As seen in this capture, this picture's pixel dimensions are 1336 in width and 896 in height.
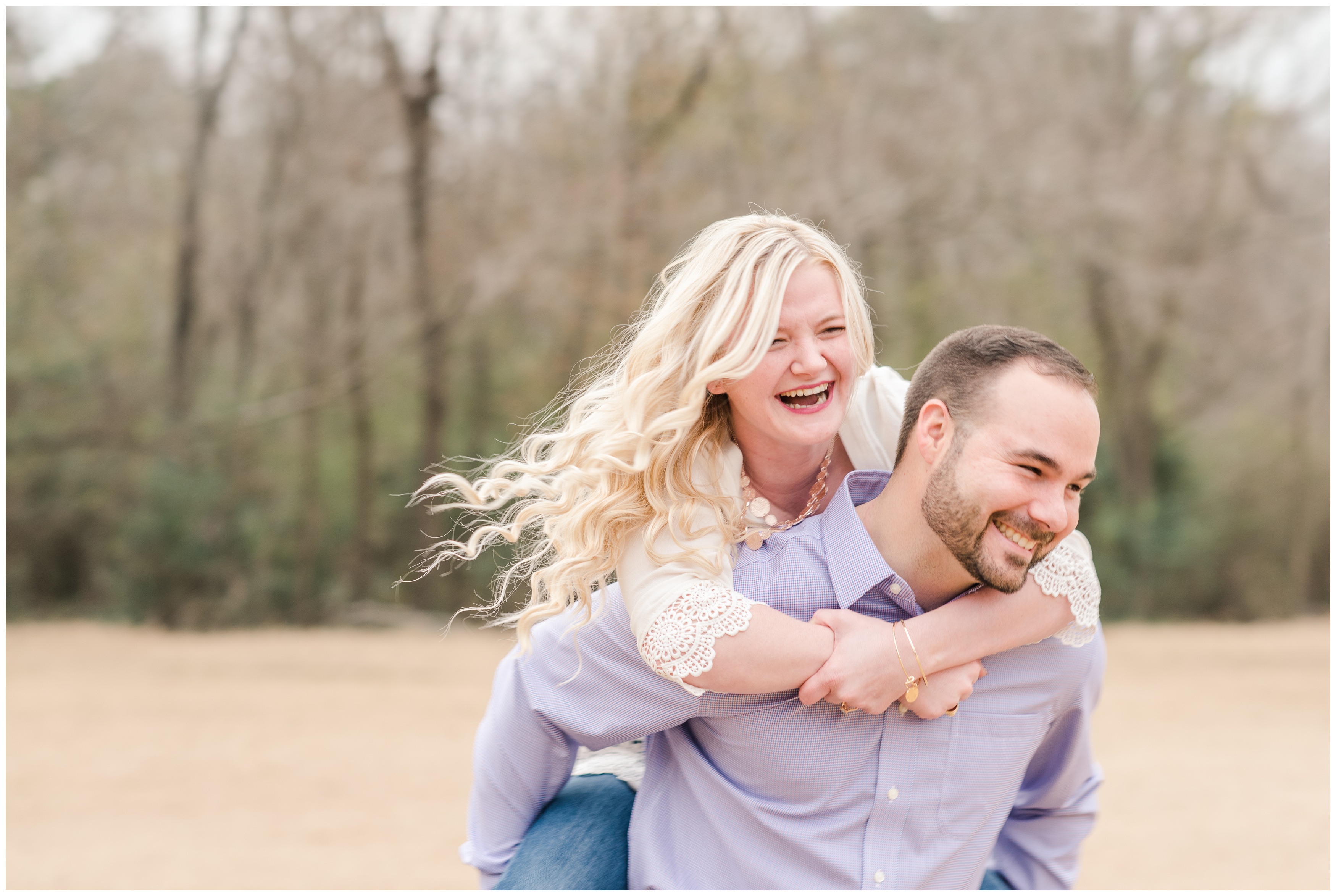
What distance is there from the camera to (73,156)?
12.2 meters

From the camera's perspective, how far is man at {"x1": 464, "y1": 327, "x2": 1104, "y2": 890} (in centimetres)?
180

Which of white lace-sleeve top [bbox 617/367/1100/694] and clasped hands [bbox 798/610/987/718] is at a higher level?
white lace-sleeve top [bbox 617/367/1100/694]

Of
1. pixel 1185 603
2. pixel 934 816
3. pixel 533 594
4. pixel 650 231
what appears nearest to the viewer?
pixel 934 816

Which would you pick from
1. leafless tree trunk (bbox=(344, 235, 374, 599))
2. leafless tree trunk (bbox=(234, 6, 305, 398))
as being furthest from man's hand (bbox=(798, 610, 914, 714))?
leafless tree trunk (bbox=(234, 6, 305, 398))

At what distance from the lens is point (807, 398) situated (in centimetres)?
214

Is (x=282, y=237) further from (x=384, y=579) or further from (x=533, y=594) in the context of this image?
(x=533, y=594)

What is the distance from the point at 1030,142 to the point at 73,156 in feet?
32.7

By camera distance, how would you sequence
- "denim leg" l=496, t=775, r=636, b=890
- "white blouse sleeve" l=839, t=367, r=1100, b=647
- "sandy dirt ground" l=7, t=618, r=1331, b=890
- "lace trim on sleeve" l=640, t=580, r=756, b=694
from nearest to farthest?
"lace trim on sleeve" l=640, t=580, r=756, b=694
"denim leg" l=496, t=775, r=636, b=890
"white blouse sleeve" l=839, t=367, r=1100, b=647
"sandy dirt ground" l=7, t=618, r=1331, b=890

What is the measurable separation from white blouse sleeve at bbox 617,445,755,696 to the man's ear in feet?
1.23

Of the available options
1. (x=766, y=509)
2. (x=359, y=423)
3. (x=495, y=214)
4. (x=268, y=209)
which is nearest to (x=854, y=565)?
(x=766, y=509)

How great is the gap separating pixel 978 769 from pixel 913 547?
391mm

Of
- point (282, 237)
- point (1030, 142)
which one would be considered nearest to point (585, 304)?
point (282, 237)

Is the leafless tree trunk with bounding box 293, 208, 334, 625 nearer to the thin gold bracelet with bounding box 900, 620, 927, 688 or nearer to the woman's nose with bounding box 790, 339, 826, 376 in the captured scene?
the woman's nose with bounding box 790, 339, 826, 376

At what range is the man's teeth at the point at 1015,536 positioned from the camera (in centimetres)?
178
